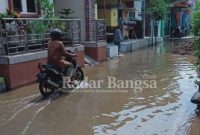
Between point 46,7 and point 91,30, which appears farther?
point 91,30

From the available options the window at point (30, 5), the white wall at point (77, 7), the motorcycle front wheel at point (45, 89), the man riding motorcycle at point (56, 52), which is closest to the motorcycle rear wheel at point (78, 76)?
the man riding motorcycle at point (56, 52)

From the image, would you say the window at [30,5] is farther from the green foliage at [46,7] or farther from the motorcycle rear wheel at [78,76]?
the motorcycle rear wheel at [78,76]

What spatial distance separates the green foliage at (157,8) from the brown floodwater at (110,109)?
51.0ft

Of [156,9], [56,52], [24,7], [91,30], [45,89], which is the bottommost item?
[45,89]

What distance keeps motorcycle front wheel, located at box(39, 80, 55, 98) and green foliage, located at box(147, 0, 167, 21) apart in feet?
61.6

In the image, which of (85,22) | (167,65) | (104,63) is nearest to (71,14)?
(85,22)

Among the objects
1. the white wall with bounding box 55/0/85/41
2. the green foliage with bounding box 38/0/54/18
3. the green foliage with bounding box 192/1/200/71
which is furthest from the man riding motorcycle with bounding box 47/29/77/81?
the white wall with bounding box 55/0/85/41

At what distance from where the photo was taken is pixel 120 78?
11.5m

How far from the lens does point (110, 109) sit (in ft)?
25.8

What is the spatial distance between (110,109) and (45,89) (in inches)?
83.9

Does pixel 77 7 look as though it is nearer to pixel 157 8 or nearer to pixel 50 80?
pixel 50 80

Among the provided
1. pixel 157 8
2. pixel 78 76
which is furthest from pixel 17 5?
pixel 157 8

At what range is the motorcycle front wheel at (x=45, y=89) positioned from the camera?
8.84m

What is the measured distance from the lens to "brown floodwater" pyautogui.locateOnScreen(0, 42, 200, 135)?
21.4ft
